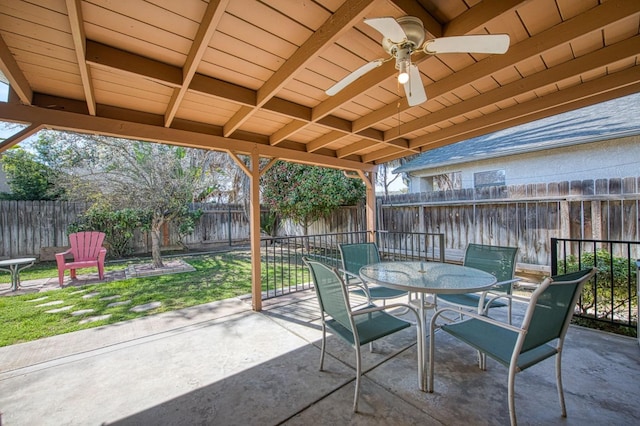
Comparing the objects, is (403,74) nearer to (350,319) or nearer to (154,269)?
(350,319)

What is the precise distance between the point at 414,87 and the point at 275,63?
3.61 feet

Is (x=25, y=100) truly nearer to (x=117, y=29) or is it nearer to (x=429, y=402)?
(x=117, y=29)

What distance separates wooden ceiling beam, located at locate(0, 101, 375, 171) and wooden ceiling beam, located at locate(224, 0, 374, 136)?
3.76ft

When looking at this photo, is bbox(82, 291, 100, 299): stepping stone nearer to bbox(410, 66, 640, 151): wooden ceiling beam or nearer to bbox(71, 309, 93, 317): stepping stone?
bbox(71, 309, 93, 317): stepping stone

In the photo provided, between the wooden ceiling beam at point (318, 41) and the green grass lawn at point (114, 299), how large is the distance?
10.7ft

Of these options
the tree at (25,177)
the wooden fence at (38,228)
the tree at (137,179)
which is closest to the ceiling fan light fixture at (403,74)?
the tree at (137,179)

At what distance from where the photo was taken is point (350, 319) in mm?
1728

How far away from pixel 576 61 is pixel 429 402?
2889mm

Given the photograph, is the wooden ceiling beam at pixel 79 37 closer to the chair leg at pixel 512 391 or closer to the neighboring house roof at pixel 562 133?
the chair leg at pixel 512 391

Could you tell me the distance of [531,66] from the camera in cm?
222

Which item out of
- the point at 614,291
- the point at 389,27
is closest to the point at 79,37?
the point at 389,27

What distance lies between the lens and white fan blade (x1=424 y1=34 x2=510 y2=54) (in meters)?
1.38

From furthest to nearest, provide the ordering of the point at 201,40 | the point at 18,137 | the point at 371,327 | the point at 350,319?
the point at 18,137 → the point at 371,327 → the point at 350,319 → the point at 201,40

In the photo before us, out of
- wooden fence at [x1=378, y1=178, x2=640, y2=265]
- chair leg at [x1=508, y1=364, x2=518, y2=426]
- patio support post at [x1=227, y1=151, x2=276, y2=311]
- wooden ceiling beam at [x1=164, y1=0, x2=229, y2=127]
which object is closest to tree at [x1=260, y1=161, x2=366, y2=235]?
wooden fence at [x1=378, y1=178, x2=640, y2=265]
